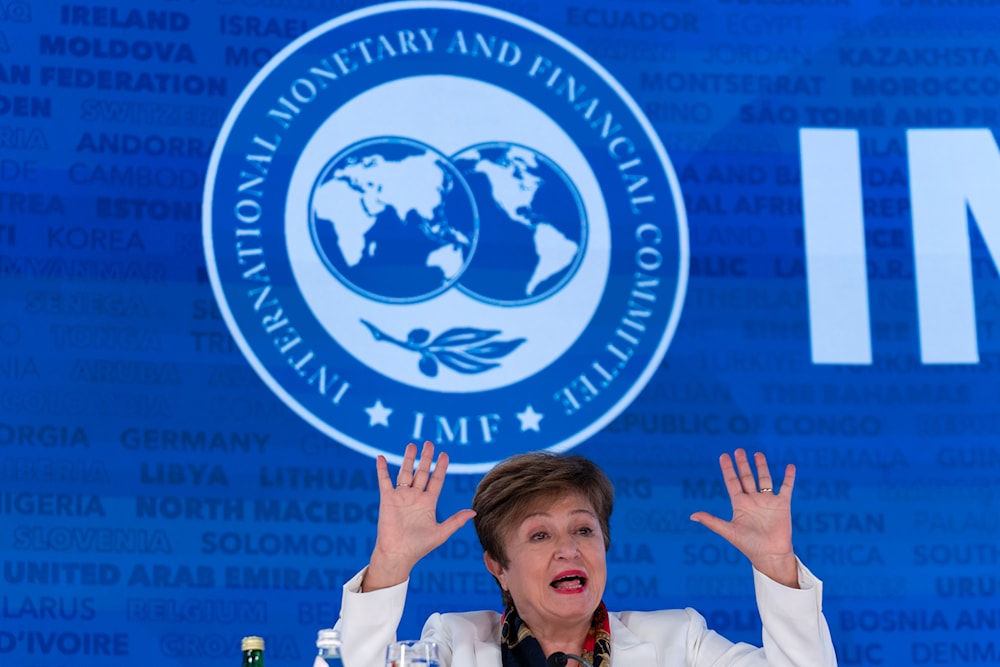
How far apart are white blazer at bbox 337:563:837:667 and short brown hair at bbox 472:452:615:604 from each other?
13 centimetres

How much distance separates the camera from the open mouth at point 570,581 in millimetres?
2361

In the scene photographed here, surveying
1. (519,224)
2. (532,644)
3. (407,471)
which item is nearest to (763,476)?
(532,644)

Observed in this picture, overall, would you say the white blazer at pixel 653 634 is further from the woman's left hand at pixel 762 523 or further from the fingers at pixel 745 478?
the fingers at pixel 745 478

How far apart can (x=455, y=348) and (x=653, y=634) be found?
90cm

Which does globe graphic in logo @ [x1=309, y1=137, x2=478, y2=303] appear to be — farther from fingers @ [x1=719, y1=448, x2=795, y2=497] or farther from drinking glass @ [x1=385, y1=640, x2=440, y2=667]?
drinking glass @ [x1=385, y1=640, x2=440, y2=667]

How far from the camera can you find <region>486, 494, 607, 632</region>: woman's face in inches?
93.0

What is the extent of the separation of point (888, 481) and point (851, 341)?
337 mm

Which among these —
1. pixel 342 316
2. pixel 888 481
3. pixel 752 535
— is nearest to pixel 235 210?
pixel 342 316

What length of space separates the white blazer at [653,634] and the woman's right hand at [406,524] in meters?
0.03

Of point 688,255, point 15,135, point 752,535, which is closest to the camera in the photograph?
point 752,535

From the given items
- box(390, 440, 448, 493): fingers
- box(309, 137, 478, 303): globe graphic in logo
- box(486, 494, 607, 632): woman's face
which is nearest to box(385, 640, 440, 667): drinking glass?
box(390, 440, 448, 493): fingers

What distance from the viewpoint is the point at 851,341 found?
10.7 feet

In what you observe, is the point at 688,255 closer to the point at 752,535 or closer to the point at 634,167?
the point at 634,167

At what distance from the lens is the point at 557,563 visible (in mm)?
2379
